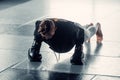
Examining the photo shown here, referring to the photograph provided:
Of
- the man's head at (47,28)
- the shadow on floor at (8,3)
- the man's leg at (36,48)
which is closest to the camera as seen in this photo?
the man's head at (47,28)

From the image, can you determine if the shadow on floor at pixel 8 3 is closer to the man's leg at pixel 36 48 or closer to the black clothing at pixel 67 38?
the man's leg at pixel 36 48

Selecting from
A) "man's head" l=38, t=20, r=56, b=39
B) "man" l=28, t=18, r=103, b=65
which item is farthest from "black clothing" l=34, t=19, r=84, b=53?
"man's head" l=38, t=20, r=56, b=39

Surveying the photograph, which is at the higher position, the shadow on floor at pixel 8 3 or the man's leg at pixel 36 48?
the shadow on floor at pixel 8 3

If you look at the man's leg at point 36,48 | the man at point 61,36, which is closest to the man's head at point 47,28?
the man at point 61,36

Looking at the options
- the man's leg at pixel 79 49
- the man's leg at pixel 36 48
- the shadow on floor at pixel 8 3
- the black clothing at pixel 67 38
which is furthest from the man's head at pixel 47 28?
the shadow on floor at pixel 8 3

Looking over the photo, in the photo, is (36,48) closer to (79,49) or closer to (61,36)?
(61,36)

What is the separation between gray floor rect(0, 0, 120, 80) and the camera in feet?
16.3

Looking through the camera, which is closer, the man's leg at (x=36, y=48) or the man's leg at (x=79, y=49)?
the man's leg at (x=79, y=49)

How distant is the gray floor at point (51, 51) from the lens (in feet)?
16.3

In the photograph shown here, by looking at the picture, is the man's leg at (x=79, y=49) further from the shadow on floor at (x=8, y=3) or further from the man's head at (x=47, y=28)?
the shadow on floor at (x=8, y=3)

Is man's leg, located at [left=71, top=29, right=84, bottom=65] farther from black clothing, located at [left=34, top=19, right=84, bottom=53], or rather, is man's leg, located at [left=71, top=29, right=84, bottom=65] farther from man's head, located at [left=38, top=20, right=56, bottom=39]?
man's head, located at [left=38, top=20, right=56, bottom=39]

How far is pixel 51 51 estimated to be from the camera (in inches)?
243

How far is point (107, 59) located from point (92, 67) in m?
0.50

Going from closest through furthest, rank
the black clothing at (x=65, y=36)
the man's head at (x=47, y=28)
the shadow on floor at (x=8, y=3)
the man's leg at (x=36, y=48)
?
the man's head at (x=47, y=28) → the black clothing at (x=65, y=36) → the man's leg at (x=36, y=48) → the shadow on floor at (x=8, y=3)
